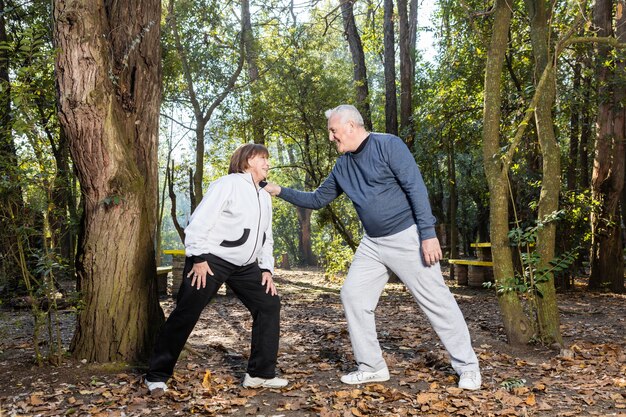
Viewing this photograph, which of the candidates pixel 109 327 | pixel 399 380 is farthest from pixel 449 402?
pixel 109 327

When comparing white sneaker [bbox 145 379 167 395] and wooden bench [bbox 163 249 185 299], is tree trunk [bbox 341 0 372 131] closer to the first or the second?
wooden bench [bbox 163 249 185 299]

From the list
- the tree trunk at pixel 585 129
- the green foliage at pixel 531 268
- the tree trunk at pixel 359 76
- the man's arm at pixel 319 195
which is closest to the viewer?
the man's arm at pixel 319 195

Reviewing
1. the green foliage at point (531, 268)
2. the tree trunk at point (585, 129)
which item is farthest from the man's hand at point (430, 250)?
the tree trunk at point (585, 129)

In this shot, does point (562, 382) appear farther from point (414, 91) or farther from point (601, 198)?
point (414, 91)

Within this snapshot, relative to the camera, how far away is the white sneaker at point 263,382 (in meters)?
4.71

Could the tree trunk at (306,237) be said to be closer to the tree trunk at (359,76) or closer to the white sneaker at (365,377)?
the tree trunk at (359,76)

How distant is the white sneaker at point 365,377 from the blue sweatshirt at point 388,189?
3.63ft

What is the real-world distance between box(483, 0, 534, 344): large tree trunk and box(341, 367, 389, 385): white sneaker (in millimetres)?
1889

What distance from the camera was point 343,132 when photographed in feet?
15.3

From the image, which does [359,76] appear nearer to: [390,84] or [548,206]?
[390,84]

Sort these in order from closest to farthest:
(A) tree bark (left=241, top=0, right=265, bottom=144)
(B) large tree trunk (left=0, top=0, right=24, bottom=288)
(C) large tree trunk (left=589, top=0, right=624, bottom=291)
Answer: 1. (B) large tree trunk (left=0, top=0, right=24, bottom=288)
2. (C) large tree trunk (left=589, top=0, right=624, bottom=291)
3. (A) tree bark (left=241, top=0, right=265, bottom=144)

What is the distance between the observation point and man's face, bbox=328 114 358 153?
4.66 metres

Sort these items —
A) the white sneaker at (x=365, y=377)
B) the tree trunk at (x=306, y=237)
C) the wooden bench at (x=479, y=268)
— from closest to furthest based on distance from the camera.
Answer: the white sneaker at (x=365, y=377)
the wooden bench at (x=479, y=268)
the tree trunk at (x=306, y=237)

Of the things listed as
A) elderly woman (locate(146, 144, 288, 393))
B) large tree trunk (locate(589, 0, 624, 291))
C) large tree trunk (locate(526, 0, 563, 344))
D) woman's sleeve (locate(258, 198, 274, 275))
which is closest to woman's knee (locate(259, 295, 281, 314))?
elderly woman (locate(146, 144, 288, 393))
